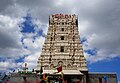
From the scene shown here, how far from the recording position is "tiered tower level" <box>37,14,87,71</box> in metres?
57.6

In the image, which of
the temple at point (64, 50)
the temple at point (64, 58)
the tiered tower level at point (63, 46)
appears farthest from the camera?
the tiered tower level at point (63, 46)

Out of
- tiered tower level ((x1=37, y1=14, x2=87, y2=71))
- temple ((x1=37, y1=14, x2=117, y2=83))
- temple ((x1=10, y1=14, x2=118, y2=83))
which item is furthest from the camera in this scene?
tiered tower level ((x1=37, y1=14, x2=87, y2=71))

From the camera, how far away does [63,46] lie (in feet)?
195

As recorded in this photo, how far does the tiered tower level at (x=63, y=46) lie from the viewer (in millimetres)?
57562

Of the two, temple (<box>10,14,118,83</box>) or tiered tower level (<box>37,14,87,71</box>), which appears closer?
temple (<box>10,14,118,83</box>)

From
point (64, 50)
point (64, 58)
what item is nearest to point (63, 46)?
point (64, 50)

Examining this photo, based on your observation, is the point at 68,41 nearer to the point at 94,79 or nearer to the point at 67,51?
the point at 67,51

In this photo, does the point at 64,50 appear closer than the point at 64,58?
No

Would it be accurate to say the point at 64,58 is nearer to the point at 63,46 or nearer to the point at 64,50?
the point at 64,50

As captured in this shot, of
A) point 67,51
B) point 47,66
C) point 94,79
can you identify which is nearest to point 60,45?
point 67,51

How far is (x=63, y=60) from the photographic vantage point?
5781 cm

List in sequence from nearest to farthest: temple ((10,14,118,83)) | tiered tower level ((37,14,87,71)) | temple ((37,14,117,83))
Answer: temple ((10,14,118,83)), temple ((37,14,117,83)), tiered tower level ((37,14,87,71))

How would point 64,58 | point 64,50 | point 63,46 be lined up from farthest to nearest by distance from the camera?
point 63,46 → point 64,50 → point 64,58

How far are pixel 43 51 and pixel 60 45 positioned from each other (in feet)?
14.4
